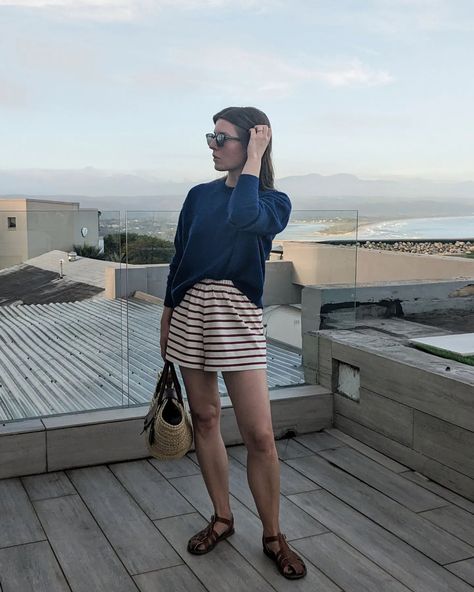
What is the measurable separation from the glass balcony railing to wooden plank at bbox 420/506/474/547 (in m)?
1.16

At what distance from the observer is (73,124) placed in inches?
947

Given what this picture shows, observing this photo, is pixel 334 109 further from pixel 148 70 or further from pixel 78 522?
pixel 78 522

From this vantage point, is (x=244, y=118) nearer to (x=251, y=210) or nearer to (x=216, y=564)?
(x=251, y=210)

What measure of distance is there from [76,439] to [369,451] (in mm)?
1289

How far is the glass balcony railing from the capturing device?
9.81ft

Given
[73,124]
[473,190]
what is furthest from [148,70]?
[473,190]

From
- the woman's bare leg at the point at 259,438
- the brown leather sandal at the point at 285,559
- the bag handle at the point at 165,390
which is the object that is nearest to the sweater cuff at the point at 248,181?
the woman's bare leg at the point at 259,438

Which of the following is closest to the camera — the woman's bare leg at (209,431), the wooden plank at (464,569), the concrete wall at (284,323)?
the wooden plank at (464,569)

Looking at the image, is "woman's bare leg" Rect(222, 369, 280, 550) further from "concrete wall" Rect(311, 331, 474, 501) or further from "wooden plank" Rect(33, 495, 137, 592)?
"concrete wall" Rect(311, 331, 474, 501)

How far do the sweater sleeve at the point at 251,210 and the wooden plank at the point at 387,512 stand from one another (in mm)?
1118

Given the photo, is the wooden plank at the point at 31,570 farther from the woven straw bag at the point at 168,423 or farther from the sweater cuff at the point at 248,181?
the sweater cuff at the point at 248,181

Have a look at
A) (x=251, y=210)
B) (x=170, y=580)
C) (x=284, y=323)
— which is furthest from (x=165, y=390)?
(x=284, y=323)

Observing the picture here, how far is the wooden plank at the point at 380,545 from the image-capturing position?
6.61 feet

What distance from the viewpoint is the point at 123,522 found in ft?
7.84
